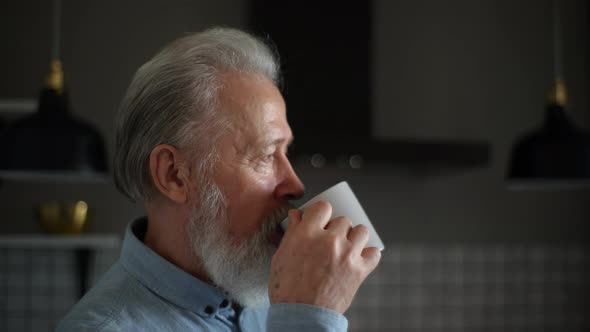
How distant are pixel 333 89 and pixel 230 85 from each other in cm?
203

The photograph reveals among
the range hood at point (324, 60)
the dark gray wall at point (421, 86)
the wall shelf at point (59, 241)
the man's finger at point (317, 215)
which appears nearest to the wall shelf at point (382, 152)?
the range hood at point (324, 60)

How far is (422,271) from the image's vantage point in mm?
3303

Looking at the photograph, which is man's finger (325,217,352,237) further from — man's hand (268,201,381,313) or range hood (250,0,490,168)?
range hood (250,0,490,168)

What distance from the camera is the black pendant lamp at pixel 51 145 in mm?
1792

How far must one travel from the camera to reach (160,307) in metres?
1.03

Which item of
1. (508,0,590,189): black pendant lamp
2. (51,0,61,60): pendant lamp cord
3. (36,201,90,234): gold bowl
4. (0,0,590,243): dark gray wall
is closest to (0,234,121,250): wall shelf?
(36,201,90,234): gold bowl

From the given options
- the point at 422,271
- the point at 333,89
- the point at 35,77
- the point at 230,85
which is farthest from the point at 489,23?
the point at 230,85

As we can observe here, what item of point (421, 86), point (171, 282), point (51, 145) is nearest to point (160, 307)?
point (171, 282)

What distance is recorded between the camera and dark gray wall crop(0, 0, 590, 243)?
3.11m

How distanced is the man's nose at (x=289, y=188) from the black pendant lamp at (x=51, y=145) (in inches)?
35.4

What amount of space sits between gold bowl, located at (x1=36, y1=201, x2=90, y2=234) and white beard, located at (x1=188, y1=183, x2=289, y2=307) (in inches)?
71.6

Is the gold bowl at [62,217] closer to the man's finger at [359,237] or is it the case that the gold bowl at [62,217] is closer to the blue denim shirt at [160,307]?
the blue denim shirt at [160,307]

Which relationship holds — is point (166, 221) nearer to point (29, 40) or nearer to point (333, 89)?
point (333, 89)

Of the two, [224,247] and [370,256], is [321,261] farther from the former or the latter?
[224,247]
